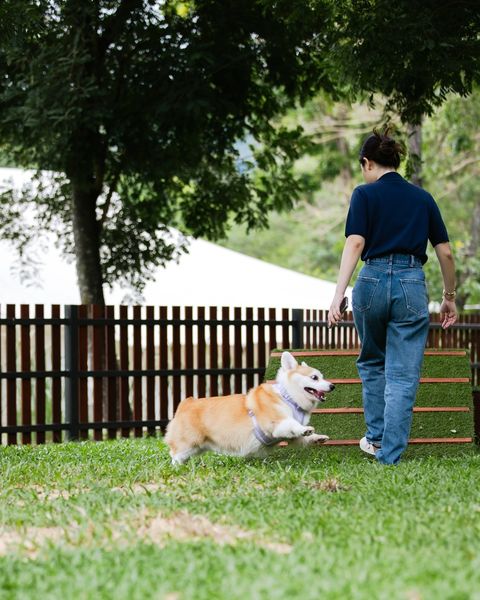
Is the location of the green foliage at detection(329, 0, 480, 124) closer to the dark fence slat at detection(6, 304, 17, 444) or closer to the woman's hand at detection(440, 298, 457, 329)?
the woman's hand at detection(440, 298, 457, 329)

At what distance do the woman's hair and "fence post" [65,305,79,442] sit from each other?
18.4 feet

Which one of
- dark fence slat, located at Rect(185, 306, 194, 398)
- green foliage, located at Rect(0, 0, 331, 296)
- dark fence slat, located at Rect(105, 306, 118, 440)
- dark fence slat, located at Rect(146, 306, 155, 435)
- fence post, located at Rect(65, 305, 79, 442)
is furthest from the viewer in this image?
dark fence slat, located at Rect(185, 306, 194, 398)

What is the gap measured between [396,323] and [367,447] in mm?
956

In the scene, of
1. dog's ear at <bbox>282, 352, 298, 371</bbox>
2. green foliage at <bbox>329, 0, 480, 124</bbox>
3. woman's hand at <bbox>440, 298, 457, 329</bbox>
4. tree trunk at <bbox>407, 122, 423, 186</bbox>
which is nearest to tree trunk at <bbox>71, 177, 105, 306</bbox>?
tree trunk at <bbox>407, 122, 423, 186</bbox>

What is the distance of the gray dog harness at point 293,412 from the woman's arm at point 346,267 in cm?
59

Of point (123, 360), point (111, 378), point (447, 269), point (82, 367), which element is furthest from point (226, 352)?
point (447, 269)

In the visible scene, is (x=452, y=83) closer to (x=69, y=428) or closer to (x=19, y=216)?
(x=69, y=428)

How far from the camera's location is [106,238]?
14.6 m

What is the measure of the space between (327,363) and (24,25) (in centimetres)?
376

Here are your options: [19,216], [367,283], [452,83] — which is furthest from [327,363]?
[19,216]

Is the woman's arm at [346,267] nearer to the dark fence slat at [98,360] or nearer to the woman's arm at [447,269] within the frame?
the woman's arm at [447,269]

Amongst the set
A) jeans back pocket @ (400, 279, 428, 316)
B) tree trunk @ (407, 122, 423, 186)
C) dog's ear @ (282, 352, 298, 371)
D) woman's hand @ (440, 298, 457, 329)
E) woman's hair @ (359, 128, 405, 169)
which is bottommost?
dog's ear @ (282, 352, 298, 371)

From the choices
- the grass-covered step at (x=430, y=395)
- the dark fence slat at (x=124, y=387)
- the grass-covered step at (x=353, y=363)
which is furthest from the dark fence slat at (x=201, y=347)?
the grass-covered step at (x=430, y=395)

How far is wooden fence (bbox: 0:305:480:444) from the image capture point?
1111 centimetres
